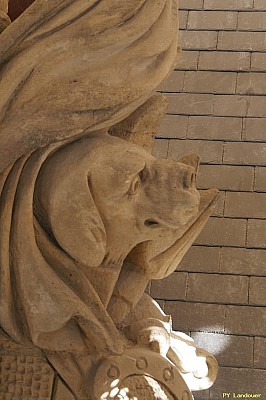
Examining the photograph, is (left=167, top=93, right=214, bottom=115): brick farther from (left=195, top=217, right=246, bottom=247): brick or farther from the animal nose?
the animal nose

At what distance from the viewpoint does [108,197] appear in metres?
1.54

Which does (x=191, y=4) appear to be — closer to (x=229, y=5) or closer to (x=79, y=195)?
(x=229, y=5)

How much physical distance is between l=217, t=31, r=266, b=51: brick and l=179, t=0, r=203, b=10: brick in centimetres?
15

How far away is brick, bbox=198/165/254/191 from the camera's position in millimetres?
3230

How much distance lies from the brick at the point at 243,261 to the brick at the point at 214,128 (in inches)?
17.7

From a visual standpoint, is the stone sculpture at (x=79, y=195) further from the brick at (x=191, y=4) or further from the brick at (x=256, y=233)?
the brick at (x=191, y=4)

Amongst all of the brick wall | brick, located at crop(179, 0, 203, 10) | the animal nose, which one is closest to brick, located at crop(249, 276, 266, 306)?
the brick wall

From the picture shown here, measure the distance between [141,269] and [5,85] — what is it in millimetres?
485

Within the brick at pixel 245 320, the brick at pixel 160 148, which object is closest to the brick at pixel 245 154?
the brick at pixel 160 148

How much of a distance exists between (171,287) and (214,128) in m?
0.64

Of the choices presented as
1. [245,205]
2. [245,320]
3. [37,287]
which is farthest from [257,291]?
[37,287]

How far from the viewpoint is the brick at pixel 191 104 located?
A: 336cm

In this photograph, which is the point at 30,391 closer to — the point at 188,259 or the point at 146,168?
the point at 146,168

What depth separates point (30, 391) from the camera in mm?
1584
